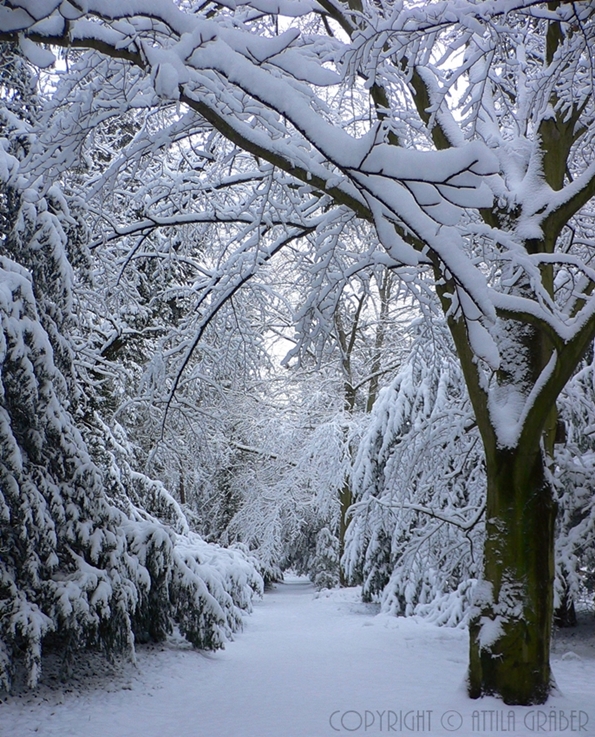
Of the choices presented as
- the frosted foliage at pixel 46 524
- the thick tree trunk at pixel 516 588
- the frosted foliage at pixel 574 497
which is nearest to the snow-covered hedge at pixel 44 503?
the frosted foliage at pixel 46 524

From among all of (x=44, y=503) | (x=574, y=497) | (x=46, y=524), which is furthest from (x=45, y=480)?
(x=574, y=497)

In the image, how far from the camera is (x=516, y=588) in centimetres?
427

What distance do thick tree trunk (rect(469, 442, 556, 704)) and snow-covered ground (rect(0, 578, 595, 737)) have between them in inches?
6.6

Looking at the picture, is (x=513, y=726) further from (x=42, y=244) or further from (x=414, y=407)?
(x=414, y=407)

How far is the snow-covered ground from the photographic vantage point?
4027 mm

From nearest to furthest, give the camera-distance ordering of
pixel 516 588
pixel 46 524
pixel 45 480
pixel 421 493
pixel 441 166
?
1. pixel 441 166
2. pixel 516 588
3. pixel 46 524
4. pixel 45 480
5. pixel 421 493

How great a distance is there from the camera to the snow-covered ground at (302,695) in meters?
4.03

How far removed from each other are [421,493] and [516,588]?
2.59m

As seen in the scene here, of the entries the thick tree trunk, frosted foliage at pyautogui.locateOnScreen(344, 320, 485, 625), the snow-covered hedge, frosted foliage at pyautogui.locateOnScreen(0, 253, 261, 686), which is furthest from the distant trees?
frosted foliage at pyautogui.locateOnScreen(0, 253, 261, 686)

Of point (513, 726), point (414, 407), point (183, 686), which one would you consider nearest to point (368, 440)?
point (414, 407)

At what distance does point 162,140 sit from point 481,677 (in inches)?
169

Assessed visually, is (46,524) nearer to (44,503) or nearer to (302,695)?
(44,503)

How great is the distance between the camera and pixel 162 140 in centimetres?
380

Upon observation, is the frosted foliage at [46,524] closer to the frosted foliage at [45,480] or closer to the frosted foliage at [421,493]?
the frosted foliage at [45,480]
